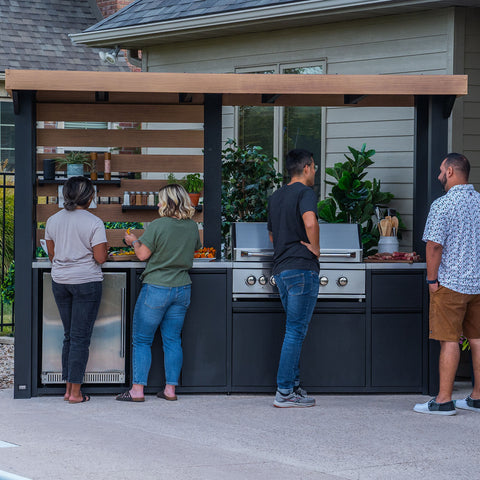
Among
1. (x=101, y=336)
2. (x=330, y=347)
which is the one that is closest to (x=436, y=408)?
(x=330, y=347)

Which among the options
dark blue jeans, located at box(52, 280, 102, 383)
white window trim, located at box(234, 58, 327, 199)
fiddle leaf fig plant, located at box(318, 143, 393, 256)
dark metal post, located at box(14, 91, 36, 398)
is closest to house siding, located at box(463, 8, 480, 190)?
fiddle leaf fig plant, located at box(318, 143, 393, 256)

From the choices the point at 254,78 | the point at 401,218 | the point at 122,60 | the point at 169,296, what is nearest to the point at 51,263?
the point at 169,296

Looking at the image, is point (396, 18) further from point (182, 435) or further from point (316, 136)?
point (182, 435)

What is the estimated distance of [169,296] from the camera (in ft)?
22.4

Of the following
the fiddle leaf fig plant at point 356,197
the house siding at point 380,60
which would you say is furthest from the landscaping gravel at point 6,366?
the house siding at point 380,60

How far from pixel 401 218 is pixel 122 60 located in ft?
29.2

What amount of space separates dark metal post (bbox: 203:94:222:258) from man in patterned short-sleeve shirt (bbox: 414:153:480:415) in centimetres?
194

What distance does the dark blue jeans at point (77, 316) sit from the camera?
6.78m

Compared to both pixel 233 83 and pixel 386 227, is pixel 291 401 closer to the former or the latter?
pixel 386 227

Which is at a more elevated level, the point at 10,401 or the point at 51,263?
the point at 51,263

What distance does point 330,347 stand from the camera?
7.21 m

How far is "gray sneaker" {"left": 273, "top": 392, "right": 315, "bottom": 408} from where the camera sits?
22.2 feet

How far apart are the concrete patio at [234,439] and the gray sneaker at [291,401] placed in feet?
0.24

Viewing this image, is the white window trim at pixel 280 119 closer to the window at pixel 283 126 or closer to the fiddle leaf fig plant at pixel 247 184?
the window at pixel 283 126
